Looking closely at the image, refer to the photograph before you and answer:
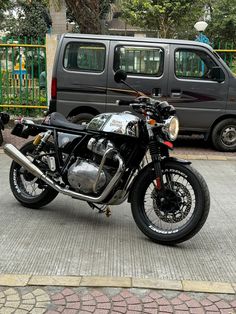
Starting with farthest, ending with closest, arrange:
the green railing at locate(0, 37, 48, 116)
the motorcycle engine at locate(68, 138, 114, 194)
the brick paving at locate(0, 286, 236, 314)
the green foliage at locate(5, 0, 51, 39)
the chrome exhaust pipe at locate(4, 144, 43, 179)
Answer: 1. the green foliage at locate(5, 0, 51, 39)
2. the green railing at locate(0, 37, 48, 116)
3. the chrome exhaust pipe at locate(4, 144, 43, 179)
4. the motorcycle engine at locate(68, 138, 114, 194)
5. the brick paving at locate(0, 286, 236, 314)

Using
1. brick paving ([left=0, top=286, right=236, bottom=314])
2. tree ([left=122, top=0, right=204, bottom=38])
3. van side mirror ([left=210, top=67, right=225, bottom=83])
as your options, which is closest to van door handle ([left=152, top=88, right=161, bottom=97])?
van side mirror ([left=210, top=67, right=225, bottom=83])

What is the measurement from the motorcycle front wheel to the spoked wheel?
43.9 inches

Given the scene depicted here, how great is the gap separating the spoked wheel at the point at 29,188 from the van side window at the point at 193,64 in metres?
4.43

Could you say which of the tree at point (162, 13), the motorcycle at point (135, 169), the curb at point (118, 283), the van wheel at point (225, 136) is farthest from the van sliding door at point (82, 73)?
the tree at point (162, 13)

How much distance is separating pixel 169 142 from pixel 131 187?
1.81 feet

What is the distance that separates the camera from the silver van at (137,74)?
8.52 m

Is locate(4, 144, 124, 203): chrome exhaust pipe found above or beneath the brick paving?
above

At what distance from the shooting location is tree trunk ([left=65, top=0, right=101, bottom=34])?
1123cm

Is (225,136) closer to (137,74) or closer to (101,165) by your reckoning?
(137,74)

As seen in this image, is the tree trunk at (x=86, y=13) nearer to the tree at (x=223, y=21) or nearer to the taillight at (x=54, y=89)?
the taillight at (x=54, y=89)

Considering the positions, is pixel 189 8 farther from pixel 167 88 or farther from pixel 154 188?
pixel 154 188

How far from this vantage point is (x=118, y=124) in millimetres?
4223

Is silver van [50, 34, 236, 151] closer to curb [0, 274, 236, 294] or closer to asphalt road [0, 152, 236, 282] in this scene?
asphalt road [0, 152, 236, 282]

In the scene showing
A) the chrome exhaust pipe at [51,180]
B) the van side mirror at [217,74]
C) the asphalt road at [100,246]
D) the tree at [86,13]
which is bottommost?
the asphalt road at [100,246]
